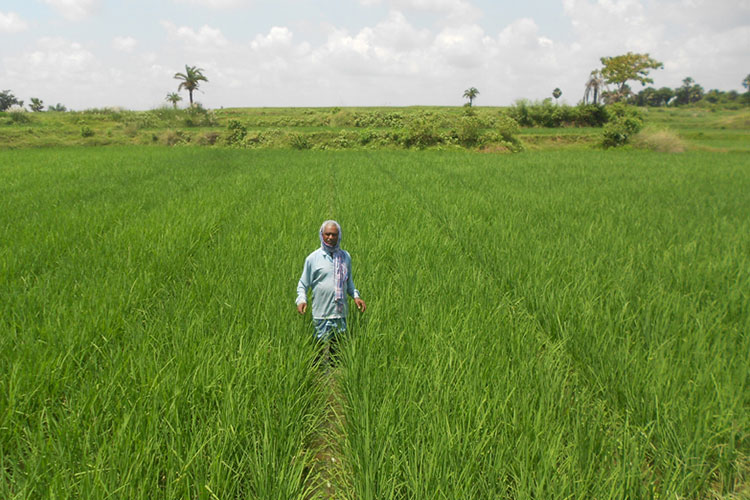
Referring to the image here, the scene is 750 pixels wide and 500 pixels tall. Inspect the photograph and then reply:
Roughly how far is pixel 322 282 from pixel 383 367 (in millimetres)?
579

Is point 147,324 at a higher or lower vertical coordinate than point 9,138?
lower

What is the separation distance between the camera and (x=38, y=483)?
3.79 ft

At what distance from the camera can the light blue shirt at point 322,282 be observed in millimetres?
2084

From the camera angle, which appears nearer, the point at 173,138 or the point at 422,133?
the point at 422,133

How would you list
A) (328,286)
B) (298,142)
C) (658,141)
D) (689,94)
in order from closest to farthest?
(328,286) < (658,141) < (298,142) < (689,94)

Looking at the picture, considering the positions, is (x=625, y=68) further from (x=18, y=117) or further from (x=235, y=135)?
(x=18, y=117)

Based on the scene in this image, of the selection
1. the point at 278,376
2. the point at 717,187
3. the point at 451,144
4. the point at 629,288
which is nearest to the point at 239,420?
the point at 278,376

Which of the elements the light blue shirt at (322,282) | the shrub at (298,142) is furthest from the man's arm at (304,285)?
the shrub at (298,142)

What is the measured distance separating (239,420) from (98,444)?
0.46 m

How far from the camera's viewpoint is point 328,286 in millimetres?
2088

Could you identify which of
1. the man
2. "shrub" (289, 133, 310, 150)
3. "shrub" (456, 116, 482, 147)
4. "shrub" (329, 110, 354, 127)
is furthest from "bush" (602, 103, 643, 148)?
the man

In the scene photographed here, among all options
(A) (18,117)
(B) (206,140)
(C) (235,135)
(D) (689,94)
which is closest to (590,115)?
(C) (235,135)

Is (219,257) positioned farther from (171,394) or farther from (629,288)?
(629,288)

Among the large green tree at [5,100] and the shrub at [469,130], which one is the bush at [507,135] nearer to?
the shrub at [469,130]
